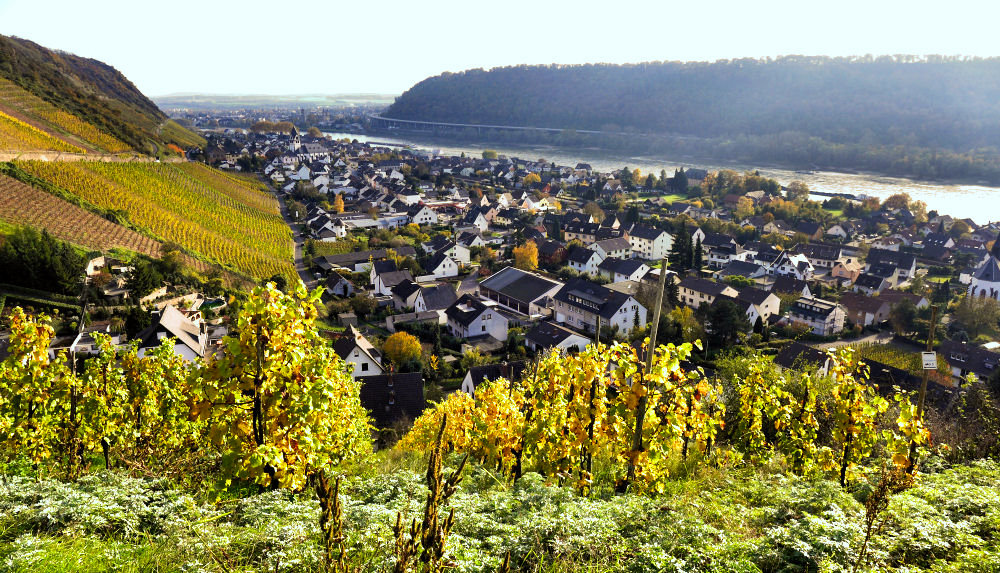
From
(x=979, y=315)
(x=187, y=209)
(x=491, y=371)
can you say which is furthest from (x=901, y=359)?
(x=187, y=209)

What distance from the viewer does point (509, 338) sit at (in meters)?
17.7

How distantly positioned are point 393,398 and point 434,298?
9.00 m

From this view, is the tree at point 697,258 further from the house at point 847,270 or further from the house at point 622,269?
the house at point 847,270

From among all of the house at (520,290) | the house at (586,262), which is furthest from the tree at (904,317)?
the house at (586,262)

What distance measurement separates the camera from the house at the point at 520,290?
69.4 ft

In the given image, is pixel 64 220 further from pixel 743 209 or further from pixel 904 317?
pixel 743 209

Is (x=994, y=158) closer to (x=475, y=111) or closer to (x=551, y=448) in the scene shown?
(x=551, y=448)

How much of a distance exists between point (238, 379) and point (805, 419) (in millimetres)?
4705

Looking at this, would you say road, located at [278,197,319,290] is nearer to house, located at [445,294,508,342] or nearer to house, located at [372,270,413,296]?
house, located at [372,270,413,296]

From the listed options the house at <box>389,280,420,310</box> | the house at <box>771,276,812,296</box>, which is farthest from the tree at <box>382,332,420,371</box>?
the house at <box>771,276,812,296</box>

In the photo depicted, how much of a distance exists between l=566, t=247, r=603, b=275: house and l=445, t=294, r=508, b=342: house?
8.50 m

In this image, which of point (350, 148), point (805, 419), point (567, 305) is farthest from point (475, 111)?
point (805, 419)

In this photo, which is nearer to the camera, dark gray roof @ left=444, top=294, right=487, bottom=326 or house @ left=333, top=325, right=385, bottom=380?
house @ left=333, top=325, right=385, bottom=380

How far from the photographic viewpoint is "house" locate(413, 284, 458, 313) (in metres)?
20.3
